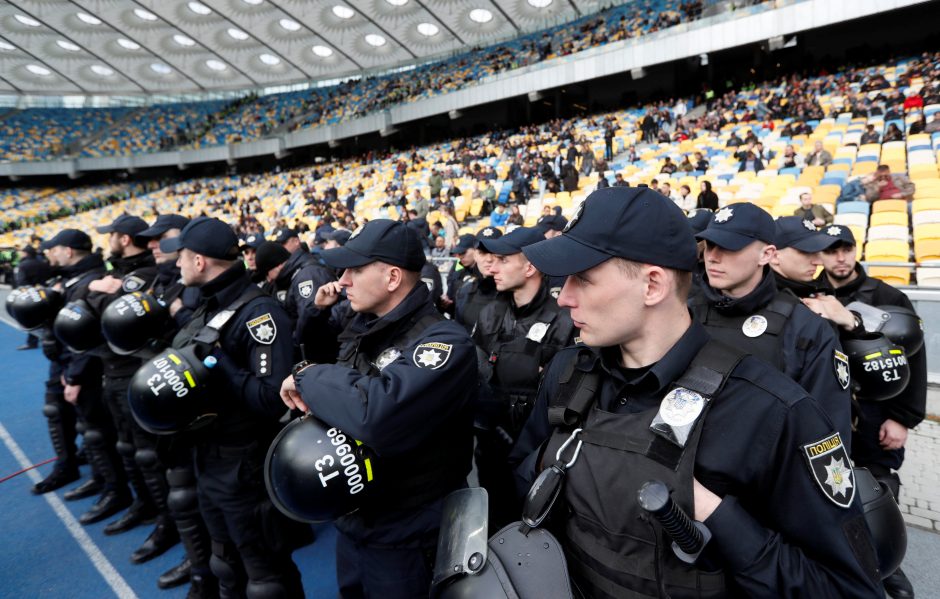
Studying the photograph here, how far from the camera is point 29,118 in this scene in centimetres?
3891

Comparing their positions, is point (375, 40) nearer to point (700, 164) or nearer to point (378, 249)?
point (700, 164)

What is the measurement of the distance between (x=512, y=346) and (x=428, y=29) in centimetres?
3266

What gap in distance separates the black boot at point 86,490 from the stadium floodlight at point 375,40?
32.7 m

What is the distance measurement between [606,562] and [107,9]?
36.9 m

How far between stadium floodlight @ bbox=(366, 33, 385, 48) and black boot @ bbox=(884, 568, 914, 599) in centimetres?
3486

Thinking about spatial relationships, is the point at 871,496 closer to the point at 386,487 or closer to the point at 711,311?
the point at 711,311

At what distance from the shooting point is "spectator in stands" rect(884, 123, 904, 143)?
10570 millimetres

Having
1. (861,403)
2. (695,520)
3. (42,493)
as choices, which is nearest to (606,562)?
(695,520)

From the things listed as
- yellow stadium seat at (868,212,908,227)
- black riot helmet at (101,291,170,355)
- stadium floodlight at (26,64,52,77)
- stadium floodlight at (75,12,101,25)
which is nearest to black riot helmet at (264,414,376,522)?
black riot helmet at (101,291,170,355)

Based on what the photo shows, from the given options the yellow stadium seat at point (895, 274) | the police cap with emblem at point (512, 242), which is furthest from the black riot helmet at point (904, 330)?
the yellow stadium seat at point (895, 274)

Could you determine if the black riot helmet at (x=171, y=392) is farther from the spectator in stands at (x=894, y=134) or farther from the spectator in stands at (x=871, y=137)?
the spectator in stands at (x=894, y=134)

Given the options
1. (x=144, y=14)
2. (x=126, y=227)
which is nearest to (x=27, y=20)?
(x=144, y=14)

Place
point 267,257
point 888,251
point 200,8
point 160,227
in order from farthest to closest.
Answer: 1. point 200,8
2. point 888,251
3. point 267,257
4. point 160,227

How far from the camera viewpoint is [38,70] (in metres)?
35.0
